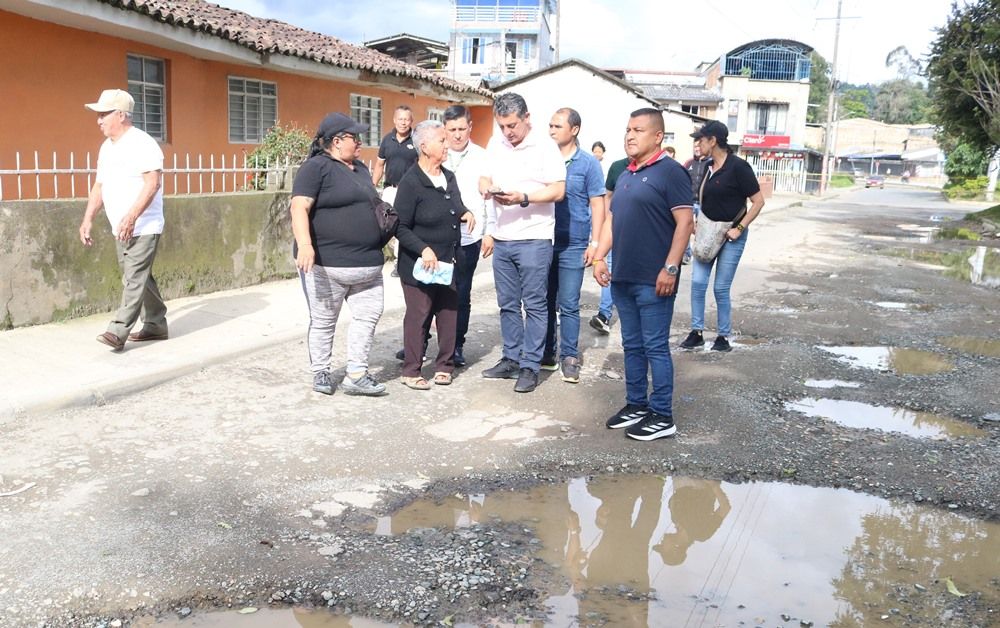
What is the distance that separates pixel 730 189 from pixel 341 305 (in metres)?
3.59

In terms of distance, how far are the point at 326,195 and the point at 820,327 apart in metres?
5.57

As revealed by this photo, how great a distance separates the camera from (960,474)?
15.4 feet

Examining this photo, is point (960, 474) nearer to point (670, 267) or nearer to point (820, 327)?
point (670, 267)

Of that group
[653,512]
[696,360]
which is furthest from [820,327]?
[653,512]

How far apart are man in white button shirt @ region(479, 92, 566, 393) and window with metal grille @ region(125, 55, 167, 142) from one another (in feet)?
27.3

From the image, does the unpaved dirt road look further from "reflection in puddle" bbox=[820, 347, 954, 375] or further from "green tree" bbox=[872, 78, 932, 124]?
"green tree" bbox=[872, 78, 932, 124]

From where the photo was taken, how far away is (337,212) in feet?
18.2

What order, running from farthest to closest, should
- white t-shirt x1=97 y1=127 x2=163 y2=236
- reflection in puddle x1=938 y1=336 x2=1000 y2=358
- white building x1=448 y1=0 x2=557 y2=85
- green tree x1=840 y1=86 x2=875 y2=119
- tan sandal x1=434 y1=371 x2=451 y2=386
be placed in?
green tree x1=840 y1=86 x2=875 y2=119 < white building x1=448 y1=0 x2=557 y2=85 < reflection in puddle x1=938 y1=336 x2=1000 y2=358 < white t-shirt x1=97 y1=127 x2=163 y2=236 < tan sandal x1=434 y1=371 x2=451 y2=386

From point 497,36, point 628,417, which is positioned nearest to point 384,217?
point 628,417

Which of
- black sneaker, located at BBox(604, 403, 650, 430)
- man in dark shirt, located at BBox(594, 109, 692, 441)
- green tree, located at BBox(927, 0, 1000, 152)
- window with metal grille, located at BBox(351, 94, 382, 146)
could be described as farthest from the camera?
green tree, located at BBox(927, 0, 1000, 152)

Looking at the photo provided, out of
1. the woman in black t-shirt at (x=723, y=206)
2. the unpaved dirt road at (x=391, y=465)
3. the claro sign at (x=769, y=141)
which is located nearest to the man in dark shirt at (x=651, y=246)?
the unpaved dirt road at (x=391, y=465)

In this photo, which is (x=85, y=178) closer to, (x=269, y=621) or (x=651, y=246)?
(x=651, y=246)

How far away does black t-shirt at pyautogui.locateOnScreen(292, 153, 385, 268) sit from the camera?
5.47m

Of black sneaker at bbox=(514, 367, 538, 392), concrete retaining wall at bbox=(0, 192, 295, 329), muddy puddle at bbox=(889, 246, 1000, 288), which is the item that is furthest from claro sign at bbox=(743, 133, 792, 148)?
black sneaker at bbox=(514, 367, 538, 392)
